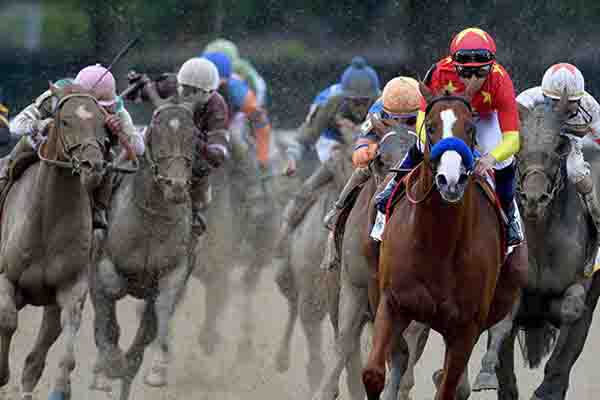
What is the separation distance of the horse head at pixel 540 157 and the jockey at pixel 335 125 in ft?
6.98

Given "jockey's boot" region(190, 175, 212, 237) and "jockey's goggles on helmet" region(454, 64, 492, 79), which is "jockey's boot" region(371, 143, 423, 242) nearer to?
"jockey's goggles on helmet" region(454, 64, 492, 79)

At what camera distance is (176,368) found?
1226 cm

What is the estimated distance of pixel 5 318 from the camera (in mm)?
9469

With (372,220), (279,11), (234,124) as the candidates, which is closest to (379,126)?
(372,220)

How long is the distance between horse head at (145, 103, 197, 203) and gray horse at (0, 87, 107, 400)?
908 millimetres

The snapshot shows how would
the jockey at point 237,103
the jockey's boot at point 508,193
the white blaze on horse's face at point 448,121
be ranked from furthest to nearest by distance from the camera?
1. the jockey at point 237,103
2. the jockey's boot at point 508,193
3. the white blaze on horse's face at point 448,121

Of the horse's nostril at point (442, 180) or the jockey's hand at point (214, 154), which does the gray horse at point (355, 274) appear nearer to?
the jockey's hand at point (214, 154)

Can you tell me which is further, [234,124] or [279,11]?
[279,11]

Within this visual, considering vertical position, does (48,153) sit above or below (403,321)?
above

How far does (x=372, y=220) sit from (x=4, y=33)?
10487 mm

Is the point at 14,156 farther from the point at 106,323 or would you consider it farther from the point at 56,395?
the point at 56,395

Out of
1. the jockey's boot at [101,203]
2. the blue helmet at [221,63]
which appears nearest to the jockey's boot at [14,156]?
the jockey's boot at [101,203]

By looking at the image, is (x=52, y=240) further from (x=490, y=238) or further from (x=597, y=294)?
(x=597, y=294)

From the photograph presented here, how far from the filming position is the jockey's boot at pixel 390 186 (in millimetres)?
8602
